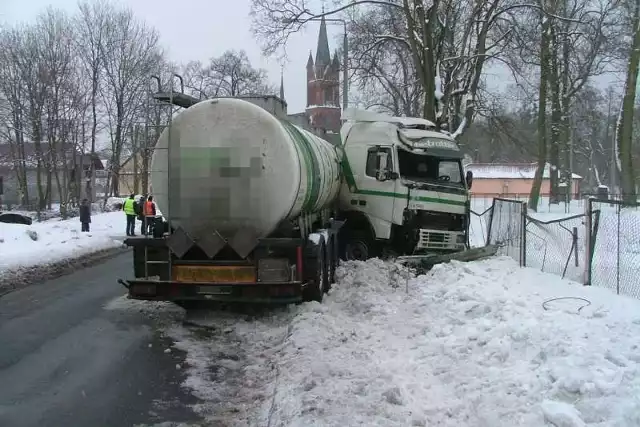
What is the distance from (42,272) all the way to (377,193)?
25.7 ft

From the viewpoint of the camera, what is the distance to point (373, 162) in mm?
14523

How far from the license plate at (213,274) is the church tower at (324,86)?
1919 cm

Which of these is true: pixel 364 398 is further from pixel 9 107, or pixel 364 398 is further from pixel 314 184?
pixel 9 107

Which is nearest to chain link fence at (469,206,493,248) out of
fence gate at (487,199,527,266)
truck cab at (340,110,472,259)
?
fence gate at (487,199,527,266)

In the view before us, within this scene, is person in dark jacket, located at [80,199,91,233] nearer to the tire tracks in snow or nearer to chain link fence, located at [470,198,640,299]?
the tire tracks in snow

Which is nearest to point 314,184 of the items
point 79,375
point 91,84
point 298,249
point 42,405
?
point 298,249

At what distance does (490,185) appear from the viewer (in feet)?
281

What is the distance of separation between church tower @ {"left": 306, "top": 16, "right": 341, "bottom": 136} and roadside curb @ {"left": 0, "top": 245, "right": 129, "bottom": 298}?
13278 mm

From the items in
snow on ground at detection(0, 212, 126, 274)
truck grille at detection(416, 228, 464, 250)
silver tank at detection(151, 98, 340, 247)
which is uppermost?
silver tank at detection(151, 98, 340, 247)

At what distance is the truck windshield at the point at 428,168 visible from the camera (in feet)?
47.9

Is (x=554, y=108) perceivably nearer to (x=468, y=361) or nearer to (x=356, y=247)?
(x=356, y=247)

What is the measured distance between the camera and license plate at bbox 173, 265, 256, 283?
28.9 ft

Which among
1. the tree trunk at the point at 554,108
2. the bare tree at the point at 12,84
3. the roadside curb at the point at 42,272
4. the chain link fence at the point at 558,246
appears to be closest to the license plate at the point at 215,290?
the roadside curb at the point at 42,272

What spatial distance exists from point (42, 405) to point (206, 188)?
375cm
